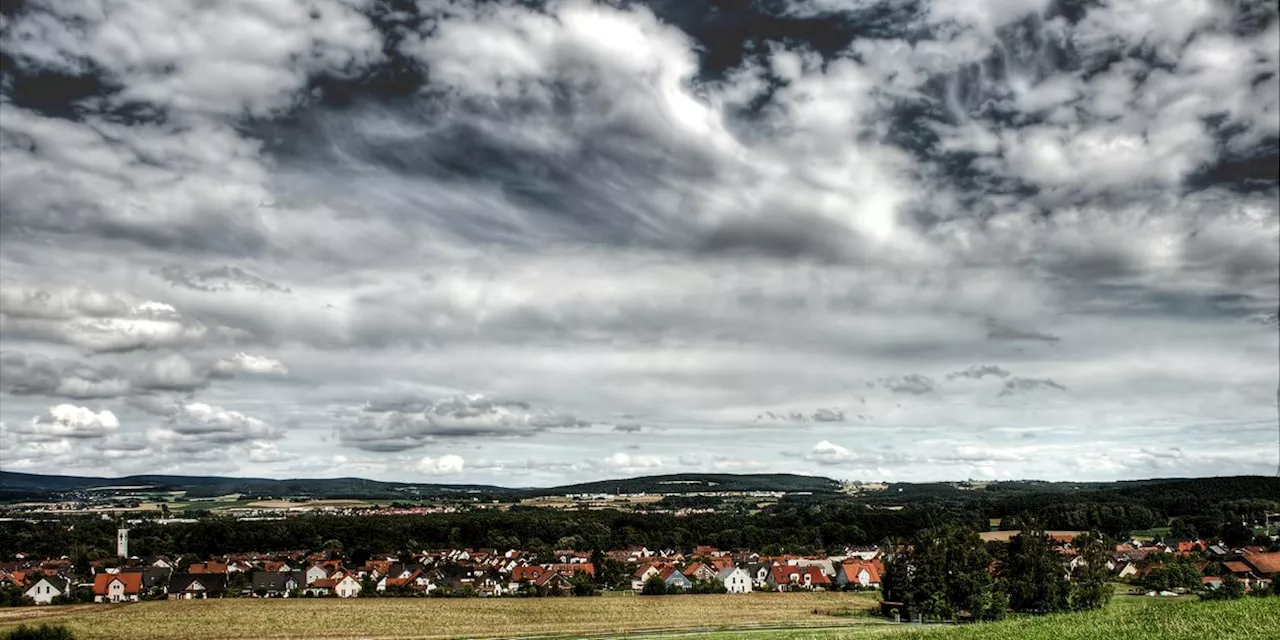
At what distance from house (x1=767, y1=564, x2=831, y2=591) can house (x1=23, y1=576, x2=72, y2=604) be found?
87865mm

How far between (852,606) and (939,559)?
15.6m

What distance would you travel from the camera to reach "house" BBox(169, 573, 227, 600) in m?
115

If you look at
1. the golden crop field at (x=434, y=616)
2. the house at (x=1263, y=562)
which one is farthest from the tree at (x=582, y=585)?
the house at (x=1263, y=562)

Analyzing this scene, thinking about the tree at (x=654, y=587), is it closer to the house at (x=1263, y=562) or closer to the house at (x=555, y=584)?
the house at (x=555, y=584)

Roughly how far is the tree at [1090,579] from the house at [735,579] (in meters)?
52.2

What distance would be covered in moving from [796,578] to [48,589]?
93.7 meters

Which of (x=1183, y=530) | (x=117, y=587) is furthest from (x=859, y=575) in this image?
(x=117, y=587)

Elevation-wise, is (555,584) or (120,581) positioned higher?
(120,581)

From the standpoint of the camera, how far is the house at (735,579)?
389ft

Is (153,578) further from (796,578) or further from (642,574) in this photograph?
(796,578)

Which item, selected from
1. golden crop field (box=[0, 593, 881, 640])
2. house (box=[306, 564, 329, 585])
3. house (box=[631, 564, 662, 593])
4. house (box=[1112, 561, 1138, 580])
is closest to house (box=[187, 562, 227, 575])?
house (box=[306, 564, 329, 585])

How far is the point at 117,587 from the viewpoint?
113 metres

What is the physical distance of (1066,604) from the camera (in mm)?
69000

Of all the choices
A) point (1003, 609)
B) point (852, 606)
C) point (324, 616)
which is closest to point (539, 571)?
point (324, 616)
